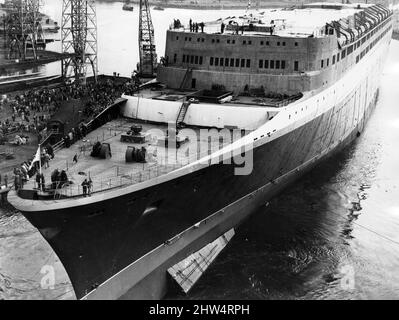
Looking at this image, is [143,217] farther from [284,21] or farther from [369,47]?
[369,47]

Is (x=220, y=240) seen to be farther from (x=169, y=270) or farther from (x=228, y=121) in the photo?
(x=228, y=121)

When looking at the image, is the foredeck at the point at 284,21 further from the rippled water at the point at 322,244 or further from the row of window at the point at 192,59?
the rippled water at the point at 322,244

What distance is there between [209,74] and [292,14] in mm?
24035

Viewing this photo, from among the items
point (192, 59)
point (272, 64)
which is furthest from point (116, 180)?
point (272, 64)

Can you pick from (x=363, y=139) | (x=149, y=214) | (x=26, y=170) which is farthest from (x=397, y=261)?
(x=363, y=139)

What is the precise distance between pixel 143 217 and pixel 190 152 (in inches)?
160

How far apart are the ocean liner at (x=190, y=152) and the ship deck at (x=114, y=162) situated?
5cm

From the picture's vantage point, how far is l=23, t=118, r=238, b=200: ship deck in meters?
18.6

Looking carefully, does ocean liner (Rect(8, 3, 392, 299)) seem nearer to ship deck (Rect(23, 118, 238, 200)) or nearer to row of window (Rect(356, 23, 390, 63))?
ship deck (Rect(23, 118, 238, 200))

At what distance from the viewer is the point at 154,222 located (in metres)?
20.0

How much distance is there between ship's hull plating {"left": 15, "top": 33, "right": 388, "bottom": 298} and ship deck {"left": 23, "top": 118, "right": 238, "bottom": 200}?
0.78m

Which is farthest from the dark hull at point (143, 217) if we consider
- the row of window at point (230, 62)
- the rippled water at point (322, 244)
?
the row of window at point (230, 62)

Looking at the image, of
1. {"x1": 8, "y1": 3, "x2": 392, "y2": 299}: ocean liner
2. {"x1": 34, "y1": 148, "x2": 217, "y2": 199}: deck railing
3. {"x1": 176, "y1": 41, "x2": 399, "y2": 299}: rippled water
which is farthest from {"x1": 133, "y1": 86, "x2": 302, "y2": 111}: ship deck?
{"x1": 34, "y1": 148, "x2": 217, "y2": 199}: deck railing

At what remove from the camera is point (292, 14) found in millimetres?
50094
